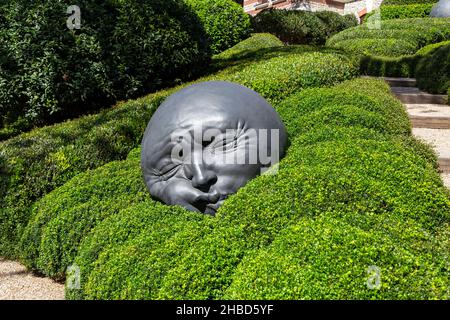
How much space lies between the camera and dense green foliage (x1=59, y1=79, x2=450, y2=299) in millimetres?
2832

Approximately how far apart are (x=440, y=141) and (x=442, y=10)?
1544 cm

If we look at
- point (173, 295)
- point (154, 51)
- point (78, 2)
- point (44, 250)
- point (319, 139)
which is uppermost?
point (78, 2)

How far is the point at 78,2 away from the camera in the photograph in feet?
27.1

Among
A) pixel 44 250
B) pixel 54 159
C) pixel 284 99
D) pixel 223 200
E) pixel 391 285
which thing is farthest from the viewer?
pixel 284 99

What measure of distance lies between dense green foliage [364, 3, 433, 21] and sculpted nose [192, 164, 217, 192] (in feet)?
68.2

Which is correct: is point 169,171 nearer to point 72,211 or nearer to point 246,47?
point 72,211

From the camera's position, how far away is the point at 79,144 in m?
6.25

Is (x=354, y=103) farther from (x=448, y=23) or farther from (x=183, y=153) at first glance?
(x=448, y=23)

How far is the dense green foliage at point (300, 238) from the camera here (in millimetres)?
2832

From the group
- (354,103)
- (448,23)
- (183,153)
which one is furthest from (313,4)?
(183,153)

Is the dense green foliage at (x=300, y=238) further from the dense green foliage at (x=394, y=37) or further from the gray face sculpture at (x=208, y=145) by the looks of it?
the dense green foliage at (x=394, y=37)

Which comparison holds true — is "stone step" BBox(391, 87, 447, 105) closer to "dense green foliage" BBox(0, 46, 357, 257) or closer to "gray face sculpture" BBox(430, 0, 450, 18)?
"dense green foliage" BBox(0, 46, 357, 257)

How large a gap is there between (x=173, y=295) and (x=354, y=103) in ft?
13.1

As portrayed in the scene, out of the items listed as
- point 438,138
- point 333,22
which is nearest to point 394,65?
point 438,138
